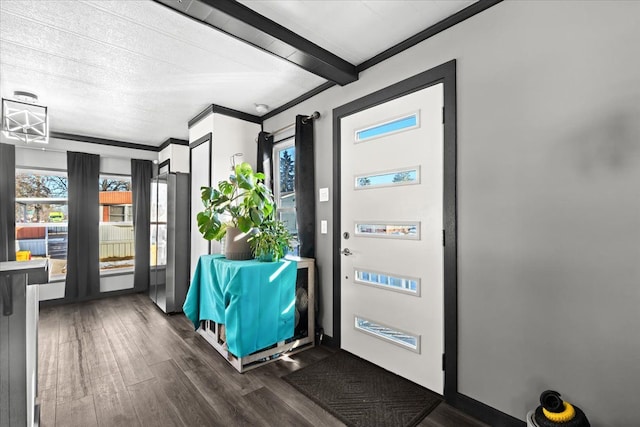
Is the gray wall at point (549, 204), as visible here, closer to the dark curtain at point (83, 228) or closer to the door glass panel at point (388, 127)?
the door glass panel at point (388, 127)

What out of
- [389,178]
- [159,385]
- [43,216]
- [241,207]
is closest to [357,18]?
[389,178]

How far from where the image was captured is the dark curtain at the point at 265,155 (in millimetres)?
3605

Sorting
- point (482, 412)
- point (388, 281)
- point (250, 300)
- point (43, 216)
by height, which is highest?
point (43, 216)

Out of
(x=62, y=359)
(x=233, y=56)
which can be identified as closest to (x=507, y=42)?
(x=233, y=56)

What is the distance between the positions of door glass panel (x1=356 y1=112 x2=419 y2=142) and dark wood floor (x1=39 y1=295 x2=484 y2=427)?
6.61ft

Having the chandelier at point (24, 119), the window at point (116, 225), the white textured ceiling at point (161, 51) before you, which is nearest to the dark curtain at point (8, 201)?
the window at point (116, 225)

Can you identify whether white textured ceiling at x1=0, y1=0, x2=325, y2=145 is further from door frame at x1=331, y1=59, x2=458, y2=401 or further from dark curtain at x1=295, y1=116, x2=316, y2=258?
door frame at x1=331, y1=59, x2=458, y2=401

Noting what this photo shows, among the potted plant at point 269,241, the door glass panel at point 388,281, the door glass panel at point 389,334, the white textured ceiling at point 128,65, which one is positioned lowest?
the door glass panel at point 389,334

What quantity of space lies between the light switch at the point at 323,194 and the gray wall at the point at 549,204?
1.32 metres

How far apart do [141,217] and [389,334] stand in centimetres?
473

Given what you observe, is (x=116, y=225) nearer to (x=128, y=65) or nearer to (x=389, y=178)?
(x=128, y=65)

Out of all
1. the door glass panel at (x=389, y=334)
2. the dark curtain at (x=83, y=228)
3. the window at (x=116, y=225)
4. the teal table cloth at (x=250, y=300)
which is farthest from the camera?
the window at (x=116, y=225)

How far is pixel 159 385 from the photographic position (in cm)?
230

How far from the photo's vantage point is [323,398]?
2113 millimetres
